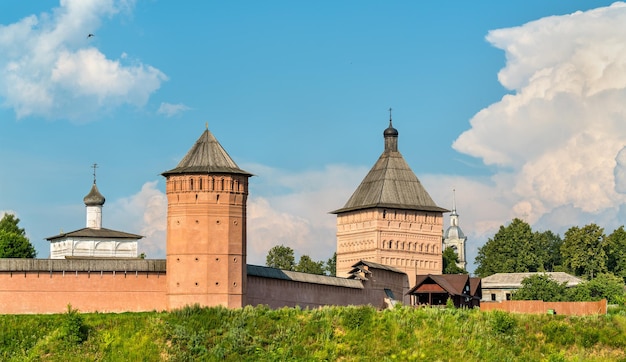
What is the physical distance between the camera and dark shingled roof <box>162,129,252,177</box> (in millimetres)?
41750

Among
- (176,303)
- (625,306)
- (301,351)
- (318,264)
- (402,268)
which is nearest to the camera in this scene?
(301,351)

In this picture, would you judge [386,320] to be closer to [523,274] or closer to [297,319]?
[297,319]

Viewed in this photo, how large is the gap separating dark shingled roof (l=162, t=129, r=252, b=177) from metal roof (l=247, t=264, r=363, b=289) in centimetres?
340

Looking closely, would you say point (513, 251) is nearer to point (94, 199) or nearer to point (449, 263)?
point (449, 263)

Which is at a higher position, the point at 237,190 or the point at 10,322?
the point at 237,190

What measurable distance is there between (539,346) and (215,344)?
9.48 m

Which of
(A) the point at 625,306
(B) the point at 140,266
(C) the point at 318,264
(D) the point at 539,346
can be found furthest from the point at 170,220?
(C) the point at 318,264

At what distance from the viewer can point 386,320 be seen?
39.5 meters

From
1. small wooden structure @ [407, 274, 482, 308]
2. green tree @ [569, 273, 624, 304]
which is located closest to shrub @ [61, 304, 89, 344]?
small wooden structure @ [407, 274, 482, 308]

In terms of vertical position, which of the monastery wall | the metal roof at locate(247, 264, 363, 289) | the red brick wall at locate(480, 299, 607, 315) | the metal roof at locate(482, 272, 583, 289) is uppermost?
the metal roof at locate(482, 272, 583, 289)

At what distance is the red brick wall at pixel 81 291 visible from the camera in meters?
40.2

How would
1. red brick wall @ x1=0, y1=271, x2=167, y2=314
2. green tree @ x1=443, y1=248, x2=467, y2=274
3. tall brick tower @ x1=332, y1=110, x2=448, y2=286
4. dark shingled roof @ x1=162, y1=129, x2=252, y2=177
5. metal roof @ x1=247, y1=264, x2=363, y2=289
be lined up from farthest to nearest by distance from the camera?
green tree @ x1=443, y1=248, x2=467, y2=274 → tall brick tower @ x1=332, y1=110, x2=448, y2=286 → metal roof @ x1=247, y1=264, x2=363, y2=289 → dark shingled roof @ x1=162, y1=129, x2=252, y2=177 → red brick wall @ x1=0, y1=271, x2=167, y2=314

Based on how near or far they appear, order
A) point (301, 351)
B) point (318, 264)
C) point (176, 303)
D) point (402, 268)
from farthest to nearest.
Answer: point (318, 264) → point (402, 268) → point (176, 303) → point (301, 351)

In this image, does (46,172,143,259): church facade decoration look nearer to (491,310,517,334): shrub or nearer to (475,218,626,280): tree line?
(475,218,626,280): tree line
